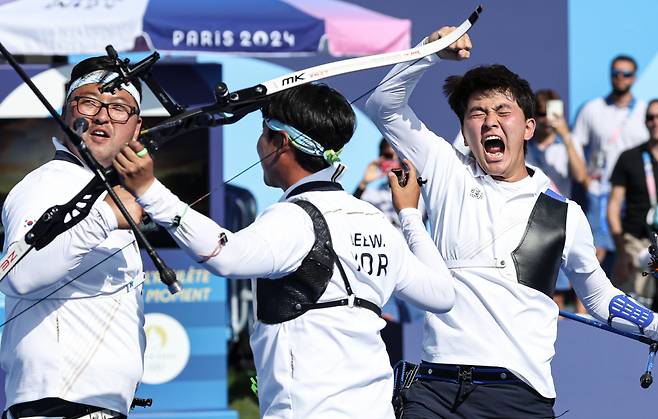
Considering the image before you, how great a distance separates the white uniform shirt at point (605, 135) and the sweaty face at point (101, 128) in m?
6.70

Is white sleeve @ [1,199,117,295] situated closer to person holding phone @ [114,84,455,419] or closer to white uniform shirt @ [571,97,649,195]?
person holding phone @ [114,84,455,419]

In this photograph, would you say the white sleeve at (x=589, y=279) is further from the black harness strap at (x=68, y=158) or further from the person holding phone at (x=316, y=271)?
the black harness strap at (x=68, y=158)

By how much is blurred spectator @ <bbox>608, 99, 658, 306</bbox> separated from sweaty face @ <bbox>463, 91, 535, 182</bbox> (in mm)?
5311

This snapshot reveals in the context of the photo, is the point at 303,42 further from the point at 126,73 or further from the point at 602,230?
the point at 126,73

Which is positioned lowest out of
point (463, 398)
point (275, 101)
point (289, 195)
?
point (463, 398)

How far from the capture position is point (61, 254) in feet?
13.1

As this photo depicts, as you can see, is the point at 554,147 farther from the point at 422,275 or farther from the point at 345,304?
the point at 345,304

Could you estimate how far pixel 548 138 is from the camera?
10.2 m

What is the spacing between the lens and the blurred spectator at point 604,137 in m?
10.7

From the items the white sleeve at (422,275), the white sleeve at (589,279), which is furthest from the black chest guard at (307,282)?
the white sleeve at (589,279)

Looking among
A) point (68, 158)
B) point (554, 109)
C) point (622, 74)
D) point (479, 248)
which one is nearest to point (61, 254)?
point (68, 158)

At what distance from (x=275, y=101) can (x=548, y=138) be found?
6575 millimetres

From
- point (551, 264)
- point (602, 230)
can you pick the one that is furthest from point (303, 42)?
point (551, 264)

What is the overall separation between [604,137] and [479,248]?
20.2ft
